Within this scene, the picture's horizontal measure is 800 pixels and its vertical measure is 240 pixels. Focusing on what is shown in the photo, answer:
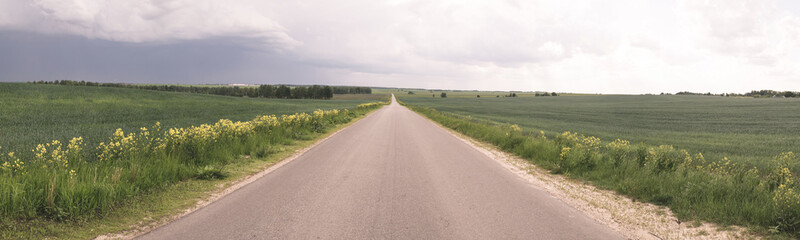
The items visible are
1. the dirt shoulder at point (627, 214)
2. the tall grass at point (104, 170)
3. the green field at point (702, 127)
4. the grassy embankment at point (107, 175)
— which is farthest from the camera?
the green field at point (702, 127)

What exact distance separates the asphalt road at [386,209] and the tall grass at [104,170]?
4.36 ft

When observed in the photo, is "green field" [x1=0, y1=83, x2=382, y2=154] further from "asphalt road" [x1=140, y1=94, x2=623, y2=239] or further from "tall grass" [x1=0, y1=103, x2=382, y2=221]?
"asphalt road" [x1=140, y1=94, x2=623, y2=239]

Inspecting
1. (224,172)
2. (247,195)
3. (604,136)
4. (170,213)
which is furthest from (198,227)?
(604,136)

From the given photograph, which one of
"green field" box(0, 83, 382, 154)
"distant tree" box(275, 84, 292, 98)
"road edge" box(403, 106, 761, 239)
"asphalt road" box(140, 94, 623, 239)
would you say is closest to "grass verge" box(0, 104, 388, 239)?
"asphalt road" box(140, 94, 623, 239)

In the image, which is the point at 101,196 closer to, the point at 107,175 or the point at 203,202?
the point at 107,175

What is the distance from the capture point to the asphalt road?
4273 millimetres

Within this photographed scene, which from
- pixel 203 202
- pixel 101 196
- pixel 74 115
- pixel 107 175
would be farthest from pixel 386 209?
pixel 74 115

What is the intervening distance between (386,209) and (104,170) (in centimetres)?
505

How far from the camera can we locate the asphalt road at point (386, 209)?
4273mm

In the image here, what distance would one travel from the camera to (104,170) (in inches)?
230

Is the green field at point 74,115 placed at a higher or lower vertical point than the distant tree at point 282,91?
lower

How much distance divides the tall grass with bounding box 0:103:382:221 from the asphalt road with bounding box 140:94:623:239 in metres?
1.33

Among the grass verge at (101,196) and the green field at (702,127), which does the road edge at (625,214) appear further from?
the green field at (702,127)

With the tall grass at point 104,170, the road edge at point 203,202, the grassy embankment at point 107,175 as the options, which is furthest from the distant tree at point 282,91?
the road edge at point 203,202
